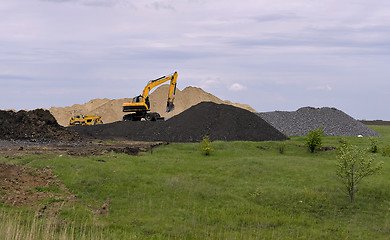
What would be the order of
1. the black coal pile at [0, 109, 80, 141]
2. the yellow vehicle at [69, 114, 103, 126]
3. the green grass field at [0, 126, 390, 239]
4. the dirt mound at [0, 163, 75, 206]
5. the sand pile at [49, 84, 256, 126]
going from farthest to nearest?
the sand pile at [49, 84, 256, 126] < the yellow vehicle at [69, 114, 103, 126] < the black coal pile at [0, 109, 80, 141] < the dirt mound at [0, 163, 75, 206] < the green grass field at [0, 126, 390, 239]

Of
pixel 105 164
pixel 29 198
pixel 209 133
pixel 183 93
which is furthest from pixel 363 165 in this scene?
pixel 183 93

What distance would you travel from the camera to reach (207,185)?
2258cm

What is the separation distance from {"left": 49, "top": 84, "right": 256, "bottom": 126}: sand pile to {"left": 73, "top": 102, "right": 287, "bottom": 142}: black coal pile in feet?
194

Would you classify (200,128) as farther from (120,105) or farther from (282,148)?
(120,105)

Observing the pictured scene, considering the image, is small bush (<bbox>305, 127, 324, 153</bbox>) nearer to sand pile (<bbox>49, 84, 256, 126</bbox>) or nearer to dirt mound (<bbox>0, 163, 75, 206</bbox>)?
dirt mound (<bbox>0, 163, 75, 206</bbox>)

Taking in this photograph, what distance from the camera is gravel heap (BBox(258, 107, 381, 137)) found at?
2368 inches

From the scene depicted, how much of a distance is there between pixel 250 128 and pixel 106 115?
2872 inches

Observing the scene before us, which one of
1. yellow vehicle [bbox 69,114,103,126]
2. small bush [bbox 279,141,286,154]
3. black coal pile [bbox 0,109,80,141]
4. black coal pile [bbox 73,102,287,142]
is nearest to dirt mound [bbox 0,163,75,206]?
black coal pile [bbox 0,109,80,141]

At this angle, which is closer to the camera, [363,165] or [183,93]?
[363,165]

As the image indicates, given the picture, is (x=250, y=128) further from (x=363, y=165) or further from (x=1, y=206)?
(x=1, y=206)

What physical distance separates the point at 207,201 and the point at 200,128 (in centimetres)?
2974

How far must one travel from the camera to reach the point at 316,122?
63.8 m

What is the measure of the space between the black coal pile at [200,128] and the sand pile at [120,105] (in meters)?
59.2

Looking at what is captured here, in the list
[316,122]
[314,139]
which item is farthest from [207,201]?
[316,122]
